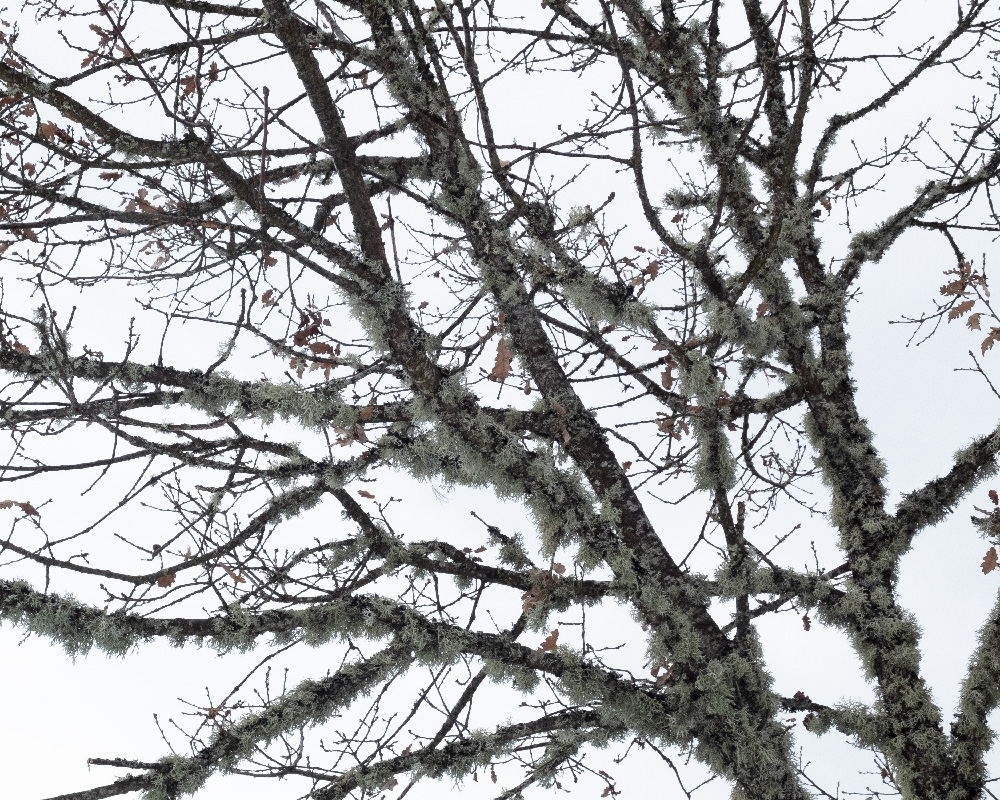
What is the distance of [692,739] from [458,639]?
3.68 ft

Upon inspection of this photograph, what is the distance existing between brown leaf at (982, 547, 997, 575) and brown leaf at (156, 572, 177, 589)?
387cm

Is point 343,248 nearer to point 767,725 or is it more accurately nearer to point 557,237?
point 557,237

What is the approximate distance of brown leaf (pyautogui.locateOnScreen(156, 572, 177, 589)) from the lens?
3.34m

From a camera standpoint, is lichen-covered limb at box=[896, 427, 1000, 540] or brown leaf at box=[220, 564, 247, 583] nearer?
brown leaf at box=[220, 564, 247, 583]

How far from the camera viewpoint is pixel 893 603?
4023 millimetres

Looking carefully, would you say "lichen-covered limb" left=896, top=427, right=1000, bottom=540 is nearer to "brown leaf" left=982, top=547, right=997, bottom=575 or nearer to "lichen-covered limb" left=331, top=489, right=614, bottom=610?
"brown leaf" left=982, top=547, right=997, bottom=575

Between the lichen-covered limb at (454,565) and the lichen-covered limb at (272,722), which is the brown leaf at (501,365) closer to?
the lichen-covered limb at (454,565)

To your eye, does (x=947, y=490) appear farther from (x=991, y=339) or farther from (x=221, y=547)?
(x=221, y=547)

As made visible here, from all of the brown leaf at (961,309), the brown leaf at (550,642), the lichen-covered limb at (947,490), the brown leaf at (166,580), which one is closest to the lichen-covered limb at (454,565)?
the brown leaf at (550,642)

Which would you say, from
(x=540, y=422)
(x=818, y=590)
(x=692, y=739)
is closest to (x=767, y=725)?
(x=692, y=739)

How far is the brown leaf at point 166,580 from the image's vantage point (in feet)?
11.0

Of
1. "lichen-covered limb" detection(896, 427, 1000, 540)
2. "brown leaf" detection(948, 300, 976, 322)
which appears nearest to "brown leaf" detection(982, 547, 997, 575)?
"lichen-covered limb" detection(896, 427, 1000, 540)

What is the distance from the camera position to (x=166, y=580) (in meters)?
3.39

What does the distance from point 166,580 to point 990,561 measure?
394cm
